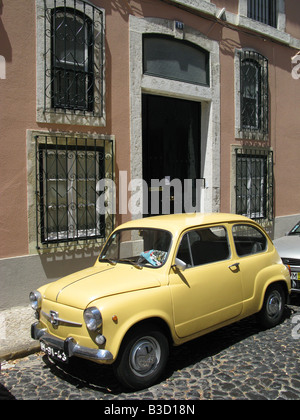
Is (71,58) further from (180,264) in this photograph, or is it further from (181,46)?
(180,264)

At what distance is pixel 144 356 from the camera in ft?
13.0

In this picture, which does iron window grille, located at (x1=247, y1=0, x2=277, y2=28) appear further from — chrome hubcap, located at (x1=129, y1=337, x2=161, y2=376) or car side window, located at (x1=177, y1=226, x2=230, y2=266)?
chrome hubcap, located at (x1=129, y1=337, x2=161, y2=376)

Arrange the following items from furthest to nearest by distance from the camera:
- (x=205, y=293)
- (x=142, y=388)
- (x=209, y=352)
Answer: (x=209, y=352), (x=205, y=293), (x=142, y=388)

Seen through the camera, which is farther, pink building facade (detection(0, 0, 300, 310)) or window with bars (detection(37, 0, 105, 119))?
window with bars (detection(37, 0, 105, 119))

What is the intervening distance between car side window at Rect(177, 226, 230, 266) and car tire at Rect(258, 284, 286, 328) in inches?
40.3

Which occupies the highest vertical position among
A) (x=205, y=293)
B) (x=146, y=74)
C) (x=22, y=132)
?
(x=146, y=74)

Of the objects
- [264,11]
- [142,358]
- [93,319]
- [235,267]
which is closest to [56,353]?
[93,319]

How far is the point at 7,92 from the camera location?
6.20 m

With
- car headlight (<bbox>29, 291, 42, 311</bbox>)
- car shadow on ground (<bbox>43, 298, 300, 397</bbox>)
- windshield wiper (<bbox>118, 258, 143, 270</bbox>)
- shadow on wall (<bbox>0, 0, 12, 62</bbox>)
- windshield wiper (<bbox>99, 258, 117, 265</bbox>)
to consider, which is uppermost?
shadow on wall (<bbox>0, 0, 12, 62</bbox>)

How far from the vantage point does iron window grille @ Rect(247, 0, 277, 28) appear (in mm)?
10175

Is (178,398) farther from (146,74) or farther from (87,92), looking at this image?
(146,74)

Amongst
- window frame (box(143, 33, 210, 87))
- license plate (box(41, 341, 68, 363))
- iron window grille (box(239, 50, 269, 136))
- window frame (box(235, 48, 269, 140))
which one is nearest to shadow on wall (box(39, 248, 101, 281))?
license plate (box(41, 341, 68, 363))

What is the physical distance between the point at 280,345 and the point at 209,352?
92cm
